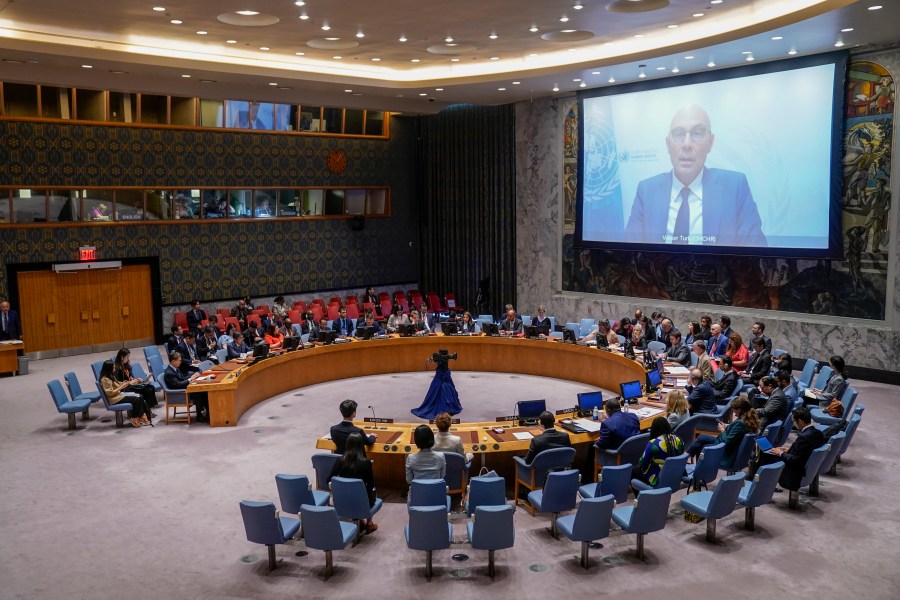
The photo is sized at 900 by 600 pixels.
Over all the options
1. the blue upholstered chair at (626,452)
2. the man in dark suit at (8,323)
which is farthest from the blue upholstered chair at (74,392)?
the blue upholstered chair at (626,452)

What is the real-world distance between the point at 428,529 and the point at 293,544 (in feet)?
5.38

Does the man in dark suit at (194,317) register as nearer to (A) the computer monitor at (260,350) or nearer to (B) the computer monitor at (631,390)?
(A) the computer monitor at (260,350)

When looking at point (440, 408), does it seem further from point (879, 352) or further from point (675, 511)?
point (879, 352)

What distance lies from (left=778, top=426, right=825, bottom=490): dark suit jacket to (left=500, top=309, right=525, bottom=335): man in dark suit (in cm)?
749

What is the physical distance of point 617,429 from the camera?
26.2 feet

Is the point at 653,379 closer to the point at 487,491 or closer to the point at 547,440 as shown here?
the point at 547,440

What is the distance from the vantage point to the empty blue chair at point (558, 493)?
6.99 meters

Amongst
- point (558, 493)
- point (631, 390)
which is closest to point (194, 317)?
point (631, 390)

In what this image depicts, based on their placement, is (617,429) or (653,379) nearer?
(617,429)

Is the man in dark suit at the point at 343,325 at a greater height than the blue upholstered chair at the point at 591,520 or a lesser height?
greater

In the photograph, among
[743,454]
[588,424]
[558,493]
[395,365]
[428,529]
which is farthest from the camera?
[395,365]

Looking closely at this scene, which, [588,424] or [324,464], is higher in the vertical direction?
[588,424]

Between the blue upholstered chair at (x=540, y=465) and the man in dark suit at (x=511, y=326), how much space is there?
23.1 ft

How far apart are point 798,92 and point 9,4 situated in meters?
12.5
